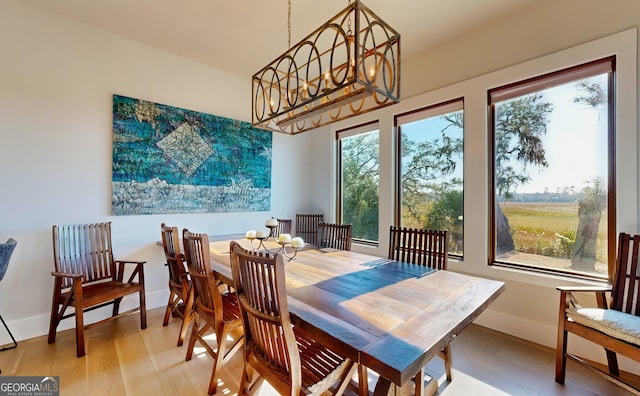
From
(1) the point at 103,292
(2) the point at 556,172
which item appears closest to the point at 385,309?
(2) the point at 556,172

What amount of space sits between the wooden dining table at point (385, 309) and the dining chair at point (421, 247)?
0.99ft

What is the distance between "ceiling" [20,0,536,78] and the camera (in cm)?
236

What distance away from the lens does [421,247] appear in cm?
222

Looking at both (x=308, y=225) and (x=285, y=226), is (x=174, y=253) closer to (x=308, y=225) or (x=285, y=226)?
(x=285, y=226)

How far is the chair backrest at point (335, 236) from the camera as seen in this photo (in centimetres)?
270

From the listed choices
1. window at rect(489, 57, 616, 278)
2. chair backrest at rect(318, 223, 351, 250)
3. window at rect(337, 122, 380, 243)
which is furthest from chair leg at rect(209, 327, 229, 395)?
window at rect(489, 57, 616, 278)

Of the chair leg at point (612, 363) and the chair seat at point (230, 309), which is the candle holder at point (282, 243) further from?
the chair leg at point (612, 363)

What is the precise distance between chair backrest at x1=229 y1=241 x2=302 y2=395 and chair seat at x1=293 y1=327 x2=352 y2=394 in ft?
0.32

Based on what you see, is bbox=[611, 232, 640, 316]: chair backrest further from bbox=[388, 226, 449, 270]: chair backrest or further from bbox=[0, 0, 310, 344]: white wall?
bbox=[0, 0, 310, 344]: white wall

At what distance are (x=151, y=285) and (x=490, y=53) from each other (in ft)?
14.5

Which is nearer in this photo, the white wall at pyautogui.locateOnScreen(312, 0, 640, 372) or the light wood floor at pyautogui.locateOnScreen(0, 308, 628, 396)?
the light wood floor at pyautogui.locateOnScreen(0, 308, 628, 396)

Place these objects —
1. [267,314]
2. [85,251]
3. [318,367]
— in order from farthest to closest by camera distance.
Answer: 1. [85,251]
2. [318,367]
3. [267,314]

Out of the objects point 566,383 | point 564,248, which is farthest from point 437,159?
point 566,383

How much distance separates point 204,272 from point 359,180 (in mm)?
2738
